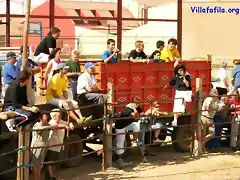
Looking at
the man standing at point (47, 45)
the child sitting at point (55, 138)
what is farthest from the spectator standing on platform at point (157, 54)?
Result: the child sitting at point (55, 138)

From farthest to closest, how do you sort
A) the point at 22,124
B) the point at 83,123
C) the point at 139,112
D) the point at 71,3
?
the point at 71,3, the point at 139,112, the point at 83,123, the point at 22,124

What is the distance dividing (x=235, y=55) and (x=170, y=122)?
15.1 metres

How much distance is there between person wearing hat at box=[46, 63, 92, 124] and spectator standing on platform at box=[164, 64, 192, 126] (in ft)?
8.63

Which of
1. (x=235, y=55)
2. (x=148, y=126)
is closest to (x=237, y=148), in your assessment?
(x=148, y=126)

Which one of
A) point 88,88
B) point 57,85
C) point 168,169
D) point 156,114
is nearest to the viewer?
point 57,85

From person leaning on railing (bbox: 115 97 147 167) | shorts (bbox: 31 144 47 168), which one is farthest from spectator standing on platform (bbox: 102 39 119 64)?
shorts (bbox: 31 144 47 168)

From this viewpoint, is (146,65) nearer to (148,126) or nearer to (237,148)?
(148,126)

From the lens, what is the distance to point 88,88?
38.4 feet

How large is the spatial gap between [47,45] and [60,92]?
5.63 ft

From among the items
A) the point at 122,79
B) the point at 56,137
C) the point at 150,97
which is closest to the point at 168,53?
the point at 150,97

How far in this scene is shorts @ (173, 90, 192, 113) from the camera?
42.5 feet

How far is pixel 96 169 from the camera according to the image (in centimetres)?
1173

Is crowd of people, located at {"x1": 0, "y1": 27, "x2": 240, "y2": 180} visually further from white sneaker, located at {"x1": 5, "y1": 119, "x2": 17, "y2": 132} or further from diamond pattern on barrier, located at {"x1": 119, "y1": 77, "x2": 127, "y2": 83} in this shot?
diamond pattern on barrier, located at {"x1": 119, "y1": 77, "x2": 127, "y2": 83}

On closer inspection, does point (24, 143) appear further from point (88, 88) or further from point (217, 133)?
point (217, 133)
